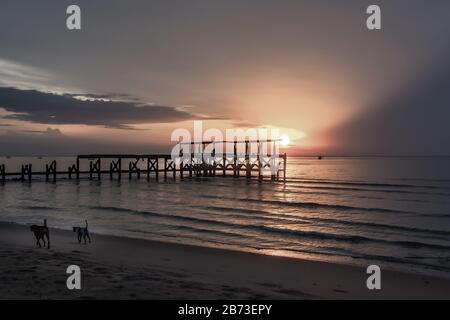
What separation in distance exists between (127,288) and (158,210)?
694 inches

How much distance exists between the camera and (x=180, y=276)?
8867 mm

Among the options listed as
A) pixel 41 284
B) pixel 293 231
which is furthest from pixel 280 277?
pixel 293 231

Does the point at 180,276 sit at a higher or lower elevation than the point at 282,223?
higher

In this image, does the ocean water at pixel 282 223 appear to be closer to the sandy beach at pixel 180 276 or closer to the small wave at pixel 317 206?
the small wave at pixel 317 206

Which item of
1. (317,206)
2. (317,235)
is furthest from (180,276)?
(317,206)

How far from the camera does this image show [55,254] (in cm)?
1030

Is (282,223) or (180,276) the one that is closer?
(180,276)

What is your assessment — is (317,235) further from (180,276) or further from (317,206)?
(317,206)

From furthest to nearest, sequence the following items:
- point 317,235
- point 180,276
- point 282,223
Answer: point 282,223 < point 317,235 < point 180,276

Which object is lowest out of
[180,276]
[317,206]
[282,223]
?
[317,206]

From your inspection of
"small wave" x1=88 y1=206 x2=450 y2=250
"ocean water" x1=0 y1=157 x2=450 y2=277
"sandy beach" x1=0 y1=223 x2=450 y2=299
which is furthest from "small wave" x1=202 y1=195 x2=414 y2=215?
"sandy beach" x1=0 y1=223 x2=450 y2=299

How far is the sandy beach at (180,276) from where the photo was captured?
7.05 meters

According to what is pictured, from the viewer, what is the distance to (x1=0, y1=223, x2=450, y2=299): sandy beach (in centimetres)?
705
